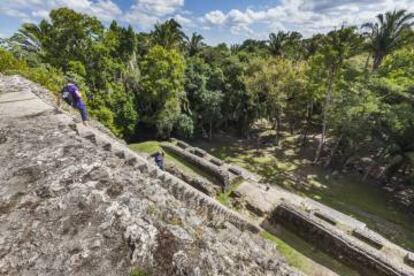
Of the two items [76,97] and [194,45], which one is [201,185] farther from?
[194,45]

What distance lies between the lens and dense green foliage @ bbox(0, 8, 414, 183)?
17484mm

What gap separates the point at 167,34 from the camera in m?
27.2

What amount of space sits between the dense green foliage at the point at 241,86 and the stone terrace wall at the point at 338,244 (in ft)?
32.0

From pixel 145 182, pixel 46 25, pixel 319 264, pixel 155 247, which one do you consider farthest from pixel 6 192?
pixel 46 25

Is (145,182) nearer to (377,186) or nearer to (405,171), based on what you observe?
(377,186)

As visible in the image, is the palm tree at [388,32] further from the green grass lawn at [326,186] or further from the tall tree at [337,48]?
the green grass lawn at [326,186]

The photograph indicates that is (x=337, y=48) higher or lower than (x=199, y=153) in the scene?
Result: higher

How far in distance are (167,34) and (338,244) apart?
25.4m

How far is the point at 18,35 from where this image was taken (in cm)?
1752

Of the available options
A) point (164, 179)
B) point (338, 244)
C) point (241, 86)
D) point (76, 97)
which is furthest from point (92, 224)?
point (241, 86)

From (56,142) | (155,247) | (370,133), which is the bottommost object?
(370,133)

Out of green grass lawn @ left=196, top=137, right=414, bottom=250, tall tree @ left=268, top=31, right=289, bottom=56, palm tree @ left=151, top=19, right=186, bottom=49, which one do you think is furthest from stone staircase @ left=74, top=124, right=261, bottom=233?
tall tree @ left=268, top=31, right=289, bottom=56

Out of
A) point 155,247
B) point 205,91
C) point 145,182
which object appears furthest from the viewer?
point 205,91

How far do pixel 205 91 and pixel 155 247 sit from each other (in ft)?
74.1
